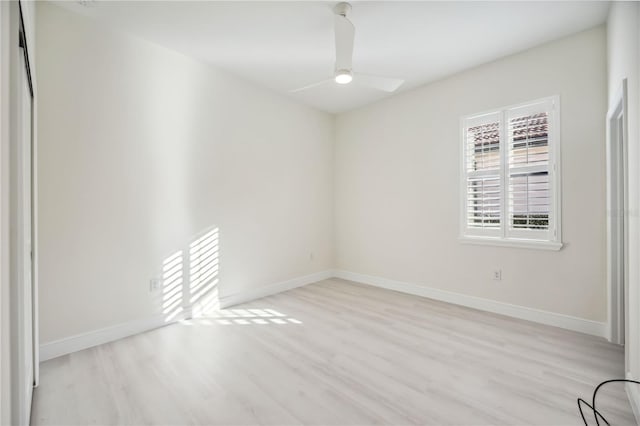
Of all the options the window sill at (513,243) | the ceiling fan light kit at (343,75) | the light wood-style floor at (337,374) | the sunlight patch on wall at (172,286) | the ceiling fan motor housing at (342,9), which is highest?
the ceiling fan motor housing at (342,9)

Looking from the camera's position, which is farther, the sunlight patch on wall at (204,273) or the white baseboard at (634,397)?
the sunlight patch on wall at (204,273)

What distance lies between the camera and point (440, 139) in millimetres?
3789

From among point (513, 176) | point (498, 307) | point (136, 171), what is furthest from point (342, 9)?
point (498, 307)

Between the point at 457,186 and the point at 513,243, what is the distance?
90 cm

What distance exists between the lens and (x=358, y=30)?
2.70m

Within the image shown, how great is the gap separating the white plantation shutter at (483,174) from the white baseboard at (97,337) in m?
3.66

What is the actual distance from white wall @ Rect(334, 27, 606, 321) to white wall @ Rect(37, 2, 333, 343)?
1.28 metres

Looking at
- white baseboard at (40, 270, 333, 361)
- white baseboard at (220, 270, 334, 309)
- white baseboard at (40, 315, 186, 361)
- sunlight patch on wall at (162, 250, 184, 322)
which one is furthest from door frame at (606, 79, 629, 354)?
white baseboard at (40, 315, 186, 361)

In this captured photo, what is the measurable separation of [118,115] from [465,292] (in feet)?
13.8

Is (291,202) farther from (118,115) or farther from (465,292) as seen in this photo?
(465,292)

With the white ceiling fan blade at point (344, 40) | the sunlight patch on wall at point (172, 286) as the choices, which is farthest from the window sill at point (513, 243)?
the sunlight patch on wall at point (172, 286)

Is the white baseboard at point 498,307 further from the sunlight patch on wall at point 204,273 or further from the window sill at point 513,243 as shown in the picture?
the sunlight patch on wall at point 204,273

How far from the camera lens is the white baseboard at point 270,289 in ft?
11.8

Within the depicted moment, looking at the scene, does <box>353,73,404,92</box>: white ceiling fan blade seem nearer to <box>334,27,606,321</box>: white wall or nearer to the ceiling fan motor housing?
the ceiling fan motor housing
